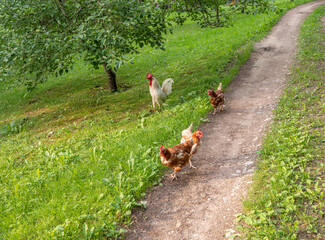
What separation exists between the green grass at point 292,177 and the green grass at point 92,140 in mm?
2397

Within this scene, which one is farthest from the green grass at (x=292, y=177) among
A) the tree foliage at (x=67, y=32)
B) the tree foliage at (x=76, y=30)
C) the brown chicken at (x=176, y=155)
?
the tree foliage at (x=67, y=32)

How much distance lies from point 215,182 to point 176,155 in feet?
3.45

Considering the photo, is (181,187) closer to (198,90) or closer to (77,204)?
(77,204)

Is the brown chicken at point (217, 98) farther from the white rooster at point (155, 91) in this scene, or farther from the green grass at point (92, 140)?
the white rooster at point (155, 91)

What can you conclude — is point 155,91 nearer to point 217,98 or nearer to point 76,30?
point 217,98

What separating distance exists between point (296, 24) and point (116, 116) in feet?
63.7

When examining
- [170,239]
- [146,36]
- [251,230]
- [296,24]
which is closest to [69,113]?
[146,36]

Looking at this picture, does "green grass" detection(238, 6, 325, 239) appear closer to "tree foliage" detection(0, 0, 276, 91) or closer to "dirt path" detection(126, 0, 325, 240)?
"dirt path" detection(126, 0, 325, 240)

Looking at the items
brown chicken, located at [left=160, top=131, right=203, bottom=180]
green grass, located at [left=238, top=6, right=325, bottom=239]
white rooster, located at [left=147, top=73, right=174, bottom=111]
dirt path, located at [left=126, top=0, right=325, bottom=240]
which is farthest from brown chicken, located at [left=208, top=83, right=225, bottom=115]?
brown chicken, located at [left=160, top=131, right=203, bottom=180]

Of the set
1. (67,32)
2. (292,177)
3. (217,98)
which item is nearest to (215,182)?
(292,177)

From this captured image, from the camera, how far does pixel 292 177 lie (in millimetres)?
5289

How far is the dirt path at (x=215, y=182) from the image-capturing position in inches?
196

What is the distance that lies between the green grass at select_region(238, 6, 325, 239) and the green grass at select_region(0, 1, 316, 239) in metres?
2.40

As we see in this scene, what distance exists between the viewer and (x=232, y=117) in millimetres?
9172
